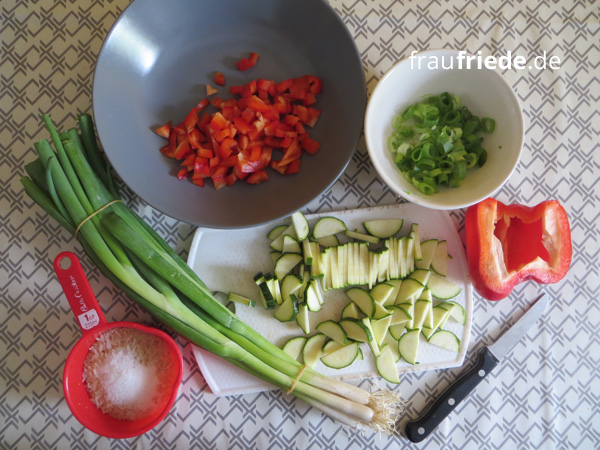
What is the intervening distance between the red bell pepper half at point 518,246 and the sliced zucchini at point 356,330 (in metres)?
0.36

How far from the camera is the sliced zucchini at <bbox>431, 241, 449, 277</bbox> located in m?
1.42

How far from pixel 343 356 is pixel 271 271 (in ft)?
1.09

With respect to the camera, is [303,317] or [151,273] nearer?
[151,273]

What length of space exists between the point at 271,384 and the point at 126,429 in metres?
0.41

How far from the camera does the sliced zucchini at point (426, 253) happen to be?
141 cm

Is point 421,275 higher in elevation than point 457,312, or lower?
higher

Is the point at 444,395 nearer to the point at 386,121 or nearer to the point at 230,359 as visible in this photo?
the point at 230,359

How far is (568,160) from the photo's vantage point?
4.92ft

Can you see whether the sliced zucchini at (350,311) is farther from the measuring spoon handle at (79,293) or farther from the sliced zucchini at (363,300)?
the measuring spoon handle at (79,293)

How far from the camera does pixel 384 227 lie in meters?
1.43

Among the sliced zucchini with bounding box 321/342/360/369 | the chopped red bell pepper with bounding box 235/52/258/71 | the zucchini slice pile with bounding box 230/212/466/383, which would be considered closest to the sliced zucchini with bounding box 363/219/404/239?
the zucchini slice pile with bounding box 230/212/466/383

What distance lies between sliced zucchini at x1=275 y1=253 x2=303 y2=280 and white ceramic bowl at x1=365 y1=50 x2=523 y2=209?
14.0 inches

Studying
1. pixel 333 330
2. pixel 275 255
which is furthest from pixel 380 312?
pixel 275 255

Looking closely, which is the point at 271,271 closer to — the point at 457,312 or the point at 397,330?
the point at 397,330
